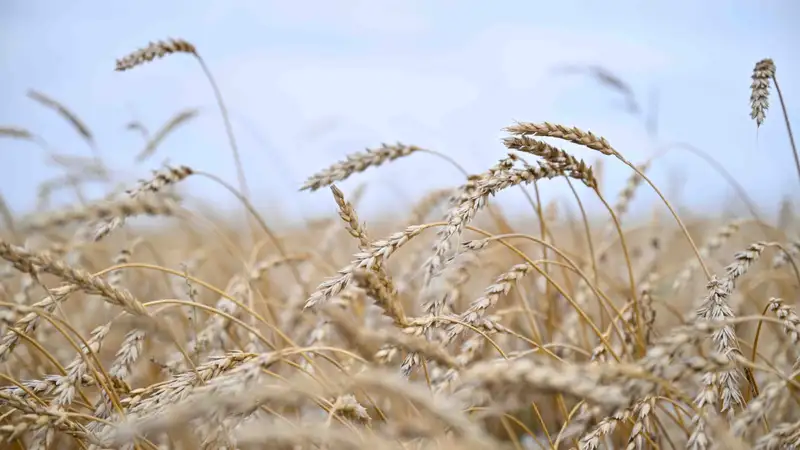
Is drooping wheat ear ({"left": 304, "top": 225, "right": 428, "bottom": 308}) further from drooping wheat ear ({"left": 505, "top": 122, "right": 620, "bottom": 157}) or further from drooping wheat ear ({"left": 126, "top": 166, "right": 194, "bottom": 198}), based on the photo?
drooping wheat ear ({"left": 126, "top": 166, "right": 194, "bottom": 198})

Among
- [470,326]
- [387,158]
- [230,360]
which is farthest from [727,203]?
[230,360]

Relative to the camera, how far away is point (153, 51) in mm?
1860

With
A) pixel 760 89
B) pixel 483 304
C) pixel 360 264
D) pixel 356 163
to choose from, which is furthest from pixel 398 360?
Answer: pixel 760 89

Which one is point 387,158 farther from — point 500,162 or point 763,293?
point 763,293

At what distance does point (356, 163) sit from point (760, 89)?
0.93 metres

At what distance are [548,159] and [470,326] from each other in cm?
39

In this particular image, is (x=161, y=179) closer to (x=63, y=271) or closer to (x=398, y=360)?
(x=63, y=271)

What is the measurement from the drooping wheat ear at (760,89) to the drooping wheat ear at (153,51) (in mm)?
1619

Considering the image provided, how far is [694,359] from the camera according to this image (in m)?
0.87

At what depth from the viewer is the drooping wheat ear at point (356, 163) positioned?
1.45 m

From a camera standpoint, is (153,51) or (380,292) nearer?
(380,292)

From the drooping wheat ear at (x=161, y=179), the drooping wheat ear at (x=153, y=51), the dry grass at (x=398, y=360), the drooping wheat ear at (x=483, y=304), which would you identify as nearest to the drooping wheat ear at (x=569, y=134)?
the dry grass at (x=398, y=360)

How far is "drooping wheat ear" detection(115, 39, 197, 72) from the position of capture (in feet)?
5.76

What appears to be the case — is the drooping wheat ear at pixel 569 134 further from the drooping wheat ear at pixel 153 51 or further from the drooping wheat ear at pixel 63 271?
the drooping wheat ear at pixel 153 51
